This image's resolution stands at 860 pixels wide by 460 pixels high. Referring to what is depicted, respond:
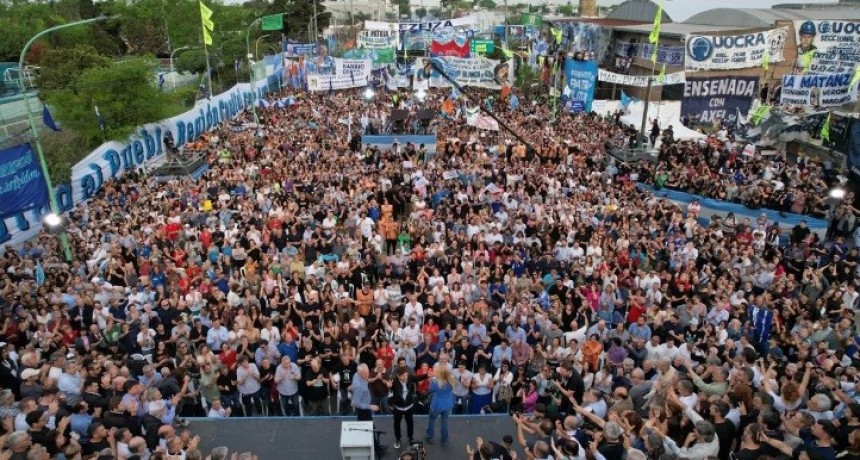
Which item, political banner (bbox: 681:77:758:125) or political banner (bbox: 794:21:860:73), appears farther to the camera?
political banner (bbox: 794:21:860:73)

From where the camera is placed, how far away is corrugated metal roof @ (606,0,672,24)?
60344mm

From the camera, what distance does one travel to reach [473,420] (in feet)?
25.6

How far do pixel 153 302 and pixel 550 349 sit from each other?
260 inches

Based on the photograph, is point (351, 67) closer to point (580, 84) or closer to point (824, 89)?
point (580, 84)

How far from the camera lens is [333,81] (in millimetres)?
26422

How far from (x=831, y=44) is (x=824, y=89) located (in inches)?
267

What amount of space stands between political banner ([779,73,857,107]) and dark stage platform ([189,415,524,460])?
15.6 metres

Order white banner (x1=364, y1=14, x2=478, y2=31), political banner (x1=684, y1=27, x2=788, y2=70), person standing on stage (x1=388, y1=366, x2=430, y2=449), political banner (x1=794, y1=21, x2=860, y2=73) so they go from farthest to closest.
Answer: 1. white banner (x1=364, y1=14, x2=478, y2=31)
2. political banner (x1=684, y1=27, x2=788, y2=70)
3. political banner (x1=794, y1=21, x2=860, y2=73)
4. person standing on stage (x1=388, y1=366, x2=430, y2=449)

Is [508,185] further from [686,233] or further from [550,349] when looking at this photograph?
[550,349]

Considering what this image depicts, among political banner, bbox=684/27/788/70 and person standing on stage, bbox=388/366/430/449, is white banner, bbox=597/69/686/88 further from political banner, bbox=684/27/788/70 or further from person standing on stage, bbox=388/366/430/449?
person standing on stage, bbox=388/366/430/449

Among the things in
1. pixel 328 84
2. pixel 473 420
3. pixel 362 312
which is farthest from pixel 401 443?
pixel 328 84

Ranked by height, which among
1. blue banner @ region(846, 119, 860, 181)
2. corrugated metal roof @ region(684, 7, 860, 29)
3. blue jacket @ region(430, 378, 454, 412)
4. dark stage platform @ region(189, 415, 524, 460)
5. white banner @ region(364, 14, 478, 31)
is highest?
corrugated metal roof @ region(684, 7, 860, 29)

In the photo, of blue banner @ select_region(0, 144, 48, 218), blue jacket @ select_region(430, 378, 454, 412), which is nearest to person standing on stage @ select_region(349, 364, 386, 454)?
blue jacket @ select_region(430, 378, 454, 412)

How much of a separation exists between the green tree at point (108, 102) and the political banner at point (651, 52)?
23.7 metres
